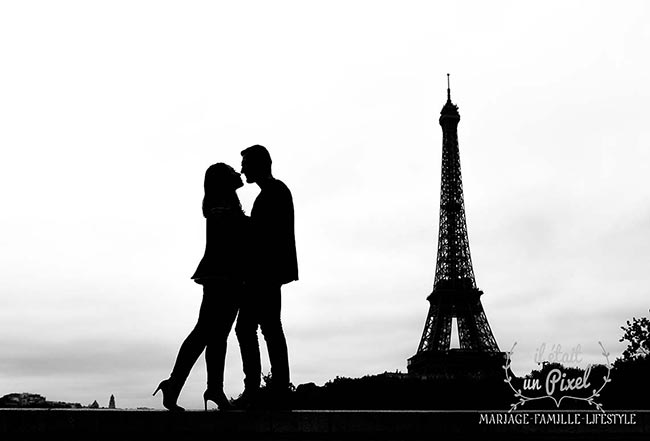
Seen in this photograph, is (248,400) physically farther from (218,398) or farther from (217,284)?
(217,284)

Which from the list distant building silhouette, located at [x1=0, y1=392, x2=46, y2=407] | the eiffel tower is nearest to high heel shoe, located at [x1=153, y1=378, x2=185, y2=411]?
distant building silhouette, located at [x1=0, y1=392, x2=46, y2=407]

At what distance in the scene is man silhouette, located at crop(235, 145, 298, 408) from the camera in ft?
30.8

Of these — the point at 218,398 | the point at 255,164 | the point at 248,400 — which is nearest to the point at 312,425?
the point at 248,400

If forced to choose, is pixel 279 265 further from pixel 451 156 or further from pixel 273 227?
pixel 451 156

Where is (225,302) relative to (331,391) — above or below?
above

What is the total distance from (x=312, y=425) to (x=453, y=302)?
6431cm

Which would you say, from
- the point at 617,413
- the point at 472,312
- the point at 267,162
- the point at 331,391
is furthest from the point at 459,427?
the point at 472,312

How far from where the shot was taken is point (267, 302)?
30.9ft

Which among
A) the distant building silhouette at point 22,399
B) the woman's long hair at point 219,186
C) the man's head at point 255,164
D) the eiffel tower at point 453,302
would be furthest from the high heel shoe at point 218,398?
the eiffel tower at point 453,302

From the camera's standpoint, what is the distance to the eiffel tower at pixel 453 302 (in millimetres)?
67062

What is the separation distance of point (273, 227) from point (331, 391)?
39.7 metres

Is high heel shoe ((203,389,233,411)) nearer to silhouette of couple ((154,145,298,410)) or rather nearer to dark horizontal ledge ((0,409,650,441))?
silhouette of couple ((154,145,298,410))

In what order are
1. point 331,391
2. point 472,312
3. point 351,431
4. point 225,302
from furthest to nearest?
point 472,312 < point 331,391 < point 225,302 < point 351,431

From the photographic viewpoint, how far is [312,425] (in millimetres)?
8367
